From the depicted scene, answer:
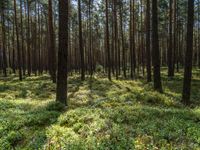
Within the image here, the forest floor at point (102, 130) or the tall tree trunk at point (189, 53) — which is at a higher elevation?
the tall tree trunk at point (189, 53)

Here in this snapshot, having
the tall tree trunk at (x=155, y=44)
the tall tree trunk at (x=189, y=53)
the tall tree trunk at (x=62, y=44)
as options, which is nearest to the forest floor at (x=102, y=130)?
the tall tree trunk at (x=62, y=44)

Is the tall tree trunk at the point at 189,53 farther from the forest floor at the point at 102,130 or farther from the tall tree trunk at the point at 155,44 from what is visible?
the forest floor at the point at 102,130

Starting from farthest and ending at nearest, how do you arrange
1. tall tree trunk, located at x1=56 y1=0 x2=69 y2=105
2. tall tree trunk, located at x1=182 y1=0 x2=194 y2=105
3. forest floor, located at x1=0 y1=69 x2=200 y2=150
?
1. tall tree trunk, located at x1=182 y1=0 x2=194 y2=105
2. tall tree trunk, located at x1=56 y1=0 x2=69 y2=105
3. forest floor, located at x1=0 y1=69 x2=200 y2=150

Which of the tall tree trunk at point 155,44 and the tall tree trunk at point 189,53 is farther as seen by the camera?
the tall tree trunk at point 155,44

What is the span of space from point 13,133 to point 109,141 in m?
3.14

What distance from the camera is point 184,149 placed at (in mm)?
6609

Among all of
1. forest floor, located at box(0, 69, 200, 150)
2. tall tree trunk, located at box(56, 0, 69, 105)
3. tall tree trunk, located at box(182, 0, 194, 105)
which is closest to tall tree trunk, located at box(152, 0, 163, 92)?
tall tree trunk, located at box(182, 0, 194, 105)

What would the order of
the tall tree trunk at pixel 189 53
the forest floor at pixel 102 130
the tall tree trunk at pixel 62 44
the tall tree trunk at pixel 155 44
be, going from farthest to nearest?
the tall tree trunk at pixel 155 44
the tall tree trunk at pixel 189 53
the tall tree trunk at pixel 62 44
the forest floor at pixel 102 130

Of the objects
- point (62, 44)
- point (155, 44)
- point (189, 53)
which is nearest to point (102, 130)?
point (62, 44)

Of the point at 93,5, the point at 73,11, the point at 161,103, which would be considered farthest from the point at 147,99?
the point at 73,11

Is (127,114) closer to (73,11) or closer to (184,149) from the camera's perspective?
(184,149)

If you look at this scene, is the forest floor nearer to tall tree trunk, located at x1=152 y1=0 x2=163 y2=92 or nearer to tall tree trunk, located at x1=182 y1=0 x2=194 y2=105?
tall tree trunk, located at x1=182 y1=0 x2=194 y2=105

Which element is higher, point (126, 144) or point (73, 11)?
point (73, 11)

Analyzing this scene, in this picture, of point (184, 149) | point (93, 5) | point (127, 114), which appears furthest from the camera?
point (93, 5)
